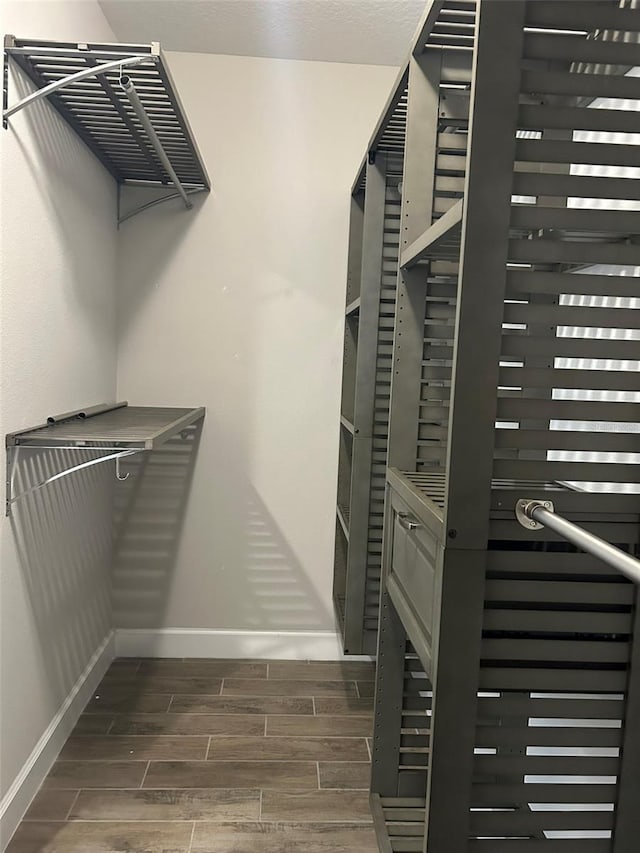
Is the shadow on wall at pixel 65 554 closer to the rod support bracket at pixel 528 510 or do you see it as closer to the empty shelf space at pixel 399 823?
the empty shelf space at pixel 399 823

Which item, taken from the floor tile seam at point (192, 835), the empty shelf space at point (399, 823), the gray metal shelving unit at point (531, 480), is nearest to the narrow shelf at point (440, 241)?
the gray metal shelving unit at point (531, 480)

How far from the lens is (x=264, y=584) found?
9.77 ft

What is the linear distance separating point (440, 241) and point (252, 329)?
158 centimetres

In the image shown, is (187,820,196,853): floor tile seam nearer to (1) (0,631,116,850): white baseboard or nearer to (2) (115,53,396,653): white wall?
(1) (0,631,116,850): white baseboard

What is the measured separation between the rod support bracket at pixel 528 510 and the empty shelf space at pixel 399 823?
1.07m

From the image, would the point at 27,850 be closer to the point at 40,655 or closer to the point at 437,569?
the point at 40,655

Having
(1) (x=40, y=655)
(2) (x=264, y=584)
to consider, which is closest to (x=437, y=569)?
(1) (x=40, y=655)

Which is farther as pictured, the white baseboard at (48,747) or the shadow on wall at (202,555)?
the shadow on wall at (202,555)

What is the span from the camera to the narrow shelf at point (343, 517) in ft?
8.71

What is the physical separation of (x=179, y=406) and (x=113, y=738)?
50.0 inches

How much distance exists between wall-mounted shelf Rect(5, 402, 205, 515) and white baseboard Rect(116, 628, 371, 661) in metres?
1.08

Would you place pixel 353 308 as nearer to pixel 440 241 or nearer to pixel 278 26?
pixel 278 26

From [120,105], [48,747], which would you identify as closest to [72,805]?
[48,747]

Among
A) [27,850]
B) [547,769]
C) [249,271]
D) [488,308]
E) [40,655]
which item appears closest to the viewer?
[488,308]
